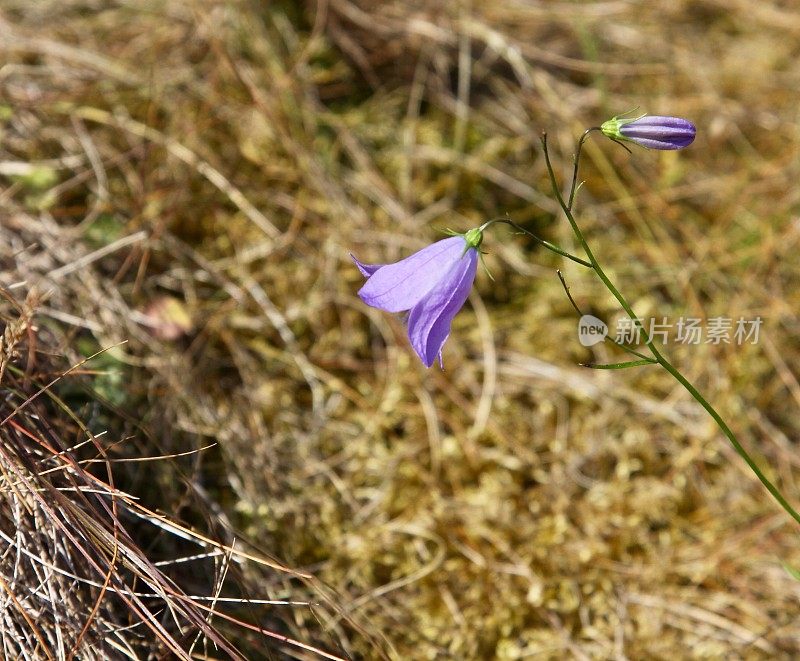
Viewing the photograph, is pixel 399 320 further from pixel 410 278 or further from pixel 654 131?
pixel 654 131

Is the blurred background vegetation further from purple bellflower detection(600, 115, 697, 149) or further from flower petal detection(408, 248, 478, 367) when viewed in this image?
purple bellflower detection(600, 115, 697, 149)

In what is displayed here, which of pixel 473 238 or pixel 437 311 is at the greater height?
pixel 473 238

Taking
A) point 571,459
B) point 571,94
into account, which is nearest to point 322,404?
point 571,459

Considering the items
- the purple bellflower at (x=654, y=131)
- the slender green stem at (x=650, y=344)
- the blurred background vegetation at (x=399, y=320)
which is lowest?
the blurred background vegetation at (x=399, y=320)

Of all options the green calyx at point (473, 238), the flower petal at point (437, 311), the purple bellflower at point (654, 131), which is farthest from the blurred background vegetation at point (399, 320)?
the purple bellflower at point (654, 131)

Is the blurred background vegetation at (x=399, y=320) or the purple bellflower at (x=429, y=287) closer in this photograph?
the purple bellflower at (x=429, y=287)

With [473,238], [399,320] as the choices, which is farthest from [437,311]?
[399,320]

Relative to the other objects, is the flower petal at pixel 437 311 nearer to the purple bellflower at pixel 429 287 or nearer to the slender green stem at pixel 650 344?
the purple bellflower at pixel 429 287
